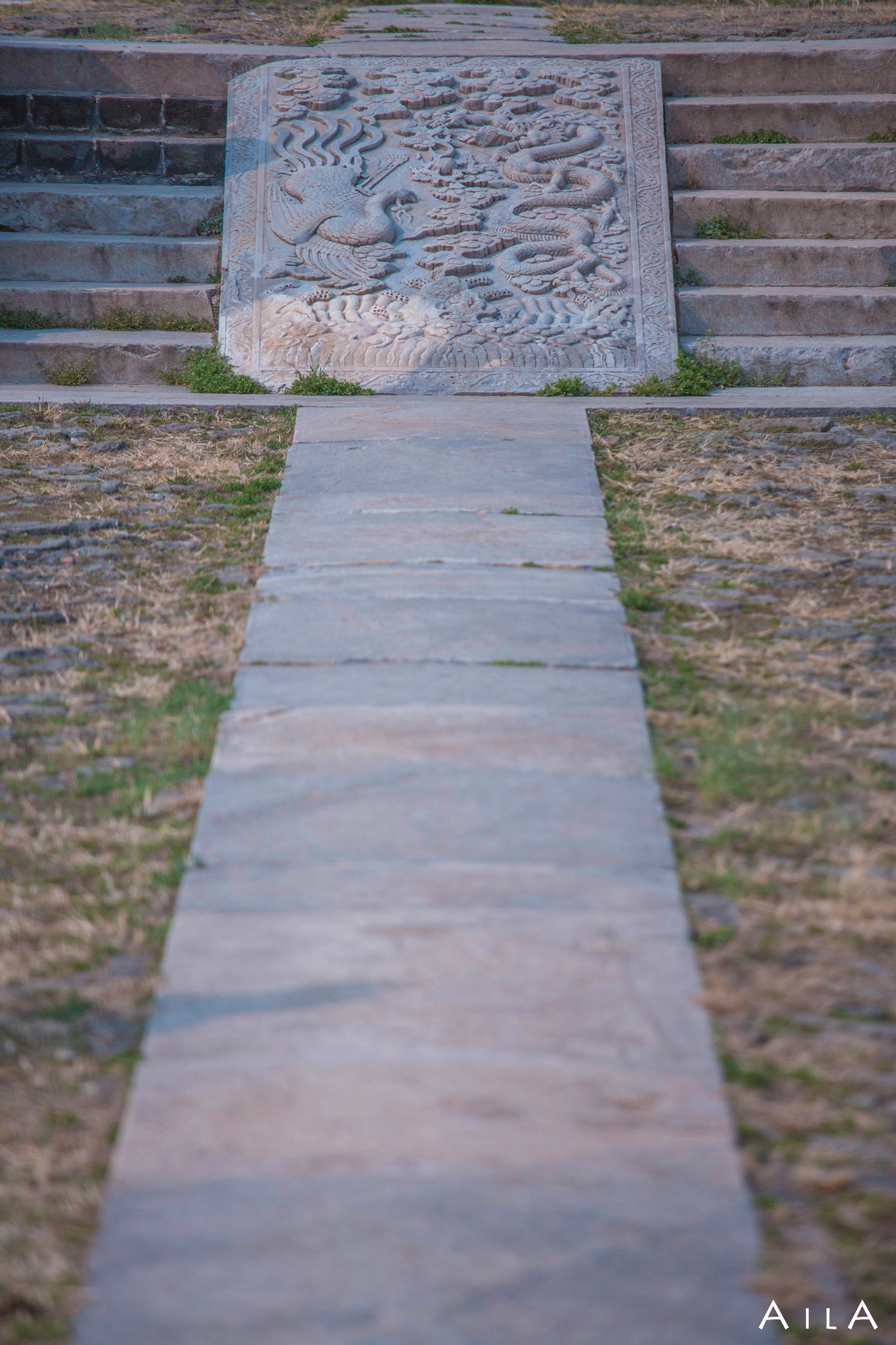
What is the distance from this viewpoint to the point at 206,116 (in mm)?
7555

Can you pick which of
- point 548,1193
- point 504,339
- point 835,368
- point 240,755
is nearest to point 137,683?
point 240,755

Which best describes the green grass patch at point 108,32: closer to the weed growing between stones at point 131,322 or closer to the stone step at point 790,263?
the weed growing between stones at point 131,322

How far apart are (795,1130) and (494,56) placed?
25.1 ft

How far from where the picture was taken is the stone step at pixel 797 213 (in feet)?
23.1

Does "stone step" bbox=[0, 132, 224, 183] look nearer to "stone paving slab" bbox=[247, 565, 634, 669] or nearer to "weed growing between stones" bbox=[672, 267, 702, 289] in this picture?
"weed growing between stones" bbox=[672, 267, 702, 289]

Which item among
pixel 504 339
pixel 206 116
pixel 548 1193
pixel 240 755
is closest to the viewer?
pixel 548 1193

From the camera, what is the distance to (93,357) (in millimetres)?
6316

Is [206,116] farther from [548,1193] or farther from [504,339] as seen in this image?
[548,1193]

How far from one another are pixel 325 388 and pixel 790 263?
9.75ft

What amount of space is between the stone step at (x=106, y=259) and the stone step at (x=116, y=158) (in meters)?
0.74

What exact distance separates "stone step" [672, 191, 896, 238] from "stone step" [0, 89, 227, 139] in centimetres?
308

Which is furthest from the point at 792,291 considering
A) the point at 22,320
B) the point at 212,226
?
the point at 22,320

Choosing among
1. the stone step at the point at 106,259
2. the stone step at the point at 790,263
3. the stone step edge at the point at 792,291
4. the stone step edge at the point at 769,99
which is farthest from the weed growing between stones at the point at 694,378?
the stone step at the point at 106,259

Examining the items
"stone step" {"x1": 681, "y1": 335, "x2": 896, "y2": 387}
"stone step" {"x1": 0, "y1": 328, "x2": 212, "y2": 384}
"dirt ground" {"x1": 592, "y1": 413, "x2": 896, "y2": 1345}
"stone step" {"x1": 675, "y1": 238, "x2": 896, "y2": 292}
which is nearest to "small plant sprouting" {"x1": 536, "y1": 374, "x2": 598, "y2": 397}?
"stone step" {"x1": 681, "y1": 335, "x2": 896, "y2": 387}
